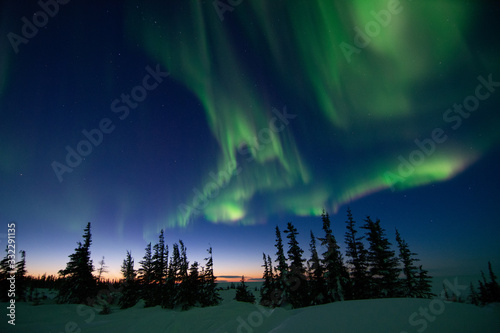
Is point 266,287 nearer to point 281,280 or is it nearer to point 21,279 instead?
point 281,280

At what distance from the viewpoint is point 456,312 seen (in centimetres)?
638

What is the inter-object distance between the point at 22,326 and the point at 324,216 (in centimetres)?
2712

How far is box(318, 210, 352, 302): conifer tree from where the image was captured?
2350 cm

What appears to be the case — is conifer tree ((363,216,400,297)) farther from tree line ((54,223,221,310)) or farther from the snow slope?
tree line ((54,223,221,310))

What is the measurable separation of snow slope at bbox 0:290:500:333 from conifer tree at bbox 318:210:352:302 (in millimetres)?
14707

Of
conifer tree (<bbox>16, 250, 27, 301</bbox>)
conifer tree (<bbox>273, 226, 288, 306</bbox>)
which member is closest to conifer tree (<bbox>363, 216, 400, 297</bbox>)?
conifer tree (<bbox>273, 226, 288, 306</bbox>)

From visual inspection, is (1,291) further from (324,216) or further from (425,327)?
(425,327)

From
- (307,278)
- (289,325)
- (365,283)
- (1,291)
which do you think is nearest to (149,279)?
(1,291)

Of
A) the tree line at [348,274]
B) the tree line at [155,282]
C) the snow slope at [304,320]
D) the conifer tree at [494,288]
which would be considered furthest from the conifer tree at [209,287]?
the conifer tree at [494,288]

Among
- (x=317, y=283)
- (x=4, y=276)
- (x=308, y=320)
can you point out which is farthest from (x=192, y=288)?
(x=308, y=320)

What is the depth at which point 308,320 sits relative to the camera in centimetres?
712

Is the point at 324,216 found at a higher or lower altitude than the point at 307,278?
higher

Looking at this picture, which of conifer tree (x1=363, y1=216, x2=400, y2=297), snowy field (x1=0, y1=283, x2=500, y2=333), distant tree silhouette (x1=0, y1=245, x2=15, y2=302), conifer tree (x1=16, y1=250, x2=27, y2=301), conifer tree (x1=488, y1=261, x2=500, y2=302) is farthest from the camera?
conifer tree (x1=488, y1=261, x2=500, y2=302)

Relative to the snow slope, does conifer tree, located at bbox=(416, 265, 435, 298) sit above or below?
below
